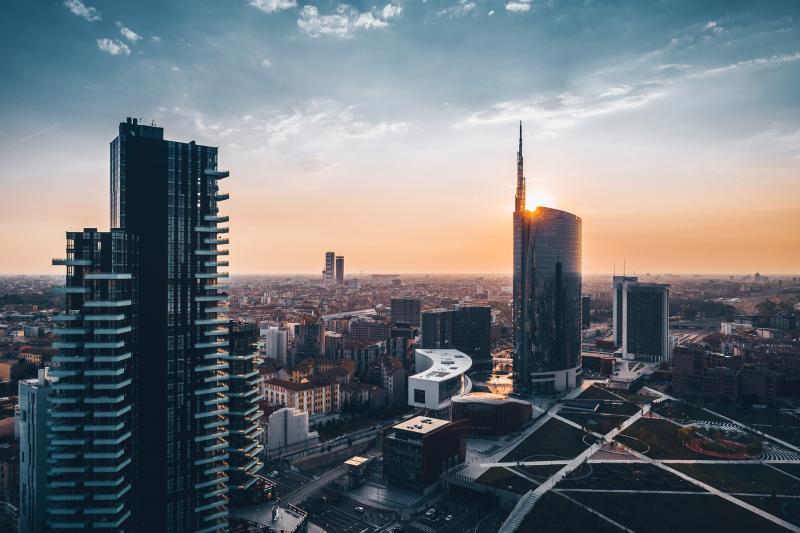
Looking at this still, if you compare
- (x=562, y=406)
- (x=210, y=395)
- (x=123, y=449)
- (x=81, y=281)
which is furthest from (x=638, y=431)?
(x=81, y=281)

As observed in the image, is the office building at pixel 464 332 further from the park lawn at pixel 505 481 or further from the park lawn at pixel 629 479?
the park lawn at pixel 505 481

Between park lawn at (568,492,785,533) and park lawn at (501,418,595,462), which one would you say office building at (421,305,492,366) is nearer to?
park lawn at (501,418,595,462)

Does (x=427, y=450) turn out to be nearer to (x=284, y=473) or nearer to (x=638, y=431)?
(x=284, y=473)

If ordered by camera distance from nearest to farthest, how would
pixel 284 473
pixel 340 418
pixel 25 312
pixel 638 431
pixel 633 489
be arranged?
pixel 633 489 < pixel 284 473 < pixel 638 431 < pixel 340 418 < pixel 25 312

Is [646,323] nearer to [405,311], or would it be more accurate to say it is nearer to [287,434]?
[405,311]

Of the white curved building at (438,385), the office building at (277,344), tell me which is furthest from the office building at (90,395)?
the office building at (277,344)

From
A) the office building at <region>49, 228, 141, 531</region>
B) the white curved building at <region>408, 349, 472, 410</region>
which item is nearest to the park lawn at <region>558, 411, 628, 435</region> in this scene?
the white curved building at <region>408, 349, 472, 410</region>

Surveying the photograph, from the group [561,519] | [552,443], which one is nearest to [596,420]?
[552,443]

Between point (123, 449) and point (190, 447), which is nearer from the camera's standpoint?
point (123, 449)
